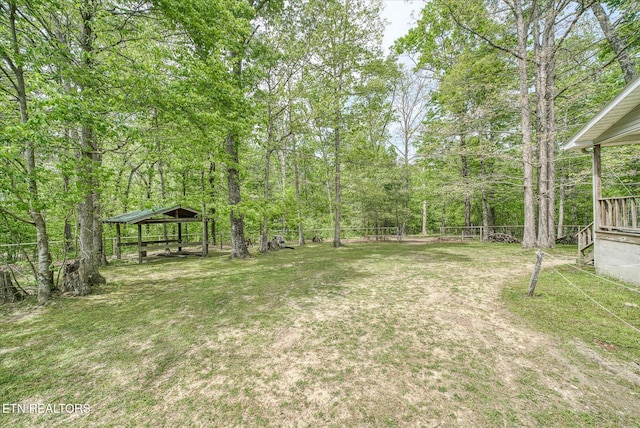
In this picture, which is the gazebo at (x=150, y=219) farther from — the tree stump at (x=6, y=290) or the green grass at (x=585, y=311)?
the green grass at (x=585, y=311)

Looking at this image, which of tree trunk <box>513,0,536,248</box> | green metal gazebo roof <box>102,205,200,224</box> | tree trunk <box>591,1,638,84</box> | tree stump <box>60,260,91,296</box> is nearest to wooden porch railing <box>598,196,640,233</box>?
tree trunk <box>513,0,536,248</box>

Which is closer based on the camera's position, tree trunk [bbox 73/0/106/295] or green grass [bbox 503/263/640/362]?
green grass [bbox 503/263/640/362]

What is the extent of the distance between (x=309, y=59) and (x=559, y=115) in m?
13.4

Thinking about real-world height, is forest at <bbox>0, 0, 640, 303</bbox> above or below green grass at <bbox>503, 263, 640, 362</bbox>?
above

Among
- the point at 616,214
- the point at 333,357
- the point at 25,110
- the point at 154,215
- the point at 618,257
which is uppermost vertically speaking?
the point at 25,110

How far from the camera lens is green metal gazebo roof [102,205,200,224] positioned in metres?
9.49

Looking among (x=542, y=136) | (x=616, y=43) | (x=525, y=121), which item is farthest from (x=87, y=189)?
(x=616, y=43)

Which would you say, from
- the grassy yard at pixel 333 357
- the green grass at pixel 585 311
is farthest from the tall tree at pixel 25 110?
the green grass at pixel 585 311

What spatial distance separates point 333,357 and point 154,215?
10.1 m

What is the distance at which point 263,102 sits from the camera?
10703 millimetres

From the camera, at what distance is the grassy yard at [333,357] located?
212 cm

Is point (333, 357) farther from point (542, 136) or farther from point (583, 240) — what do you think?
point (542, 136)

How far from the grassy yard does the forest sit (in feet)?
9.10

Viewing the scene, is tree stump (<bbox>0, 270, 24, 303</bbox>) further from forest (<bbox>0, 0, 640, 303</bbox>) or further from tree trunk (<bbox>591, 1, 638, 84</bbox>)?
tree trunk (<bbox>591, 1, 638, 84</bbox>)
